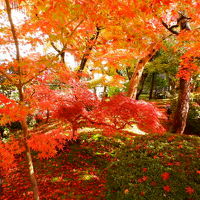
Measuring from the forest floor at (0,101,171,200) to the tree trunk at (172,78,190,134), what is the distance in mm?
3144

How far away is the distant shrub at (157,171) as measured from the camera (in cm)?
317

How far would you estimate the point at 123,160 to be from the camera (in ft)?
13.5

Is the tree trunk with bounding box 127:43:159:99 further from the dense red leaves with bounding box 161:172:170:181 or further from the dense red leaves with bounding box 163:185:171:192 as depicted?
the dense red leaves with bounding box 163:185:171:192

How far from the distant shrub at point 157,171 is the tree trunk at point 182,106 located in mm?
3788

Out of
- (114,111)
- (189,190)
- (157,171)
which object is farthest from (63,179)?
(189,190)

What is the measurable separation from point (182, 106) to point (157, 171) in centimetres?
549

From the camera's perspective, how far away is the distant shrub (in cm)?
317

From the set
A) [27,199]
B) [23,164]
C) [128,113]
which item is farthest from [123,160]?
→ [23,164]

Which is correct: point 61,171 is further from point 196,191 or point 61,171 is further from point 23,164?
point 196,191

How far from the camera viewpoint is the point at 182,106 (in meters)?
8.08

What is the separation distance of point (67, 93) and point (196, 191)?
5.59 m

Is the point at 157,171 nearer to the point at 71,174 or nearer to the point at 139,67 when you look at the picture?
the point at 71,174

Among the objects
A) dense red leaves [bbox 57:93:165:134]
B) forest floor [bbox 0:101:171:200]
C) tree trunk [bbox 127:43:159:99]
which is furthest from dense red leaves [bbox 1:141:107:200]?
tree trunk [bbox 127:43:159:99]

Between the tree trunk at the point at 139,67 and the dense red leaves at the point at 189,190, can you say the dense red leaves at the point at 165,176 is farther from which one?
the tree trunk at the point at 139,67
